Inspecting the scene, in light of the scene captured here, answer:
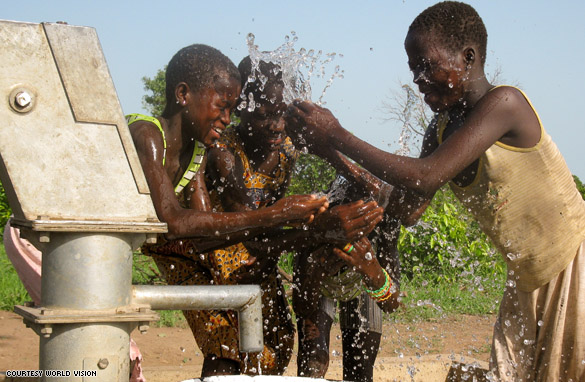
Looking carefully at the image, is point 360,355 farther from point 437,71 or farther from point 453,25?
point 453,25

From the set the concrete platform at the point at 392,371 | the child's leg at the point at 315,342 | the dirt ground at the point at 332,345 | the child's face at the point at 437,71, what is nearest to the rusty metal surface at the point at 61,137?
the child's face at the point at 437,71

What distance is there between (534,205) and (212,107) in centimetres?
150

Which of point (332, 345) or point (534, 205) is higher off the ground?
point (534, 205)

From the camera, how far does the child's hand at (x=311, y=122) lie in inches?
107

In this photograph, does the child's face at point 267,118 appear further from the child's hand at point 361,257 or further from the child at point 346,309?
the child's hand at point 361,257

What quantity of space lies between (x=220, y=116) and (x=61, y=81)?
1949 millimetres

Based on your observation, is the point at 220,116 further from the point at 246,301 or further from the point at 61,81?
the point at 61,81

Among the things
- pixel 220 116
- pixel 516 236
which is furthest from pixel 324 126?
pixel 516 236

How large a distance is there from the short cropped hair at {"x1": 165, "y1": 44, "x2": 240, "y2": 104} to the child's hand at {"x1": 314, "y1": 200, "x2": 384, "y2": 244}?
799 millimetres

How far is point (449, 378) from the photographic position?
10.9 feet

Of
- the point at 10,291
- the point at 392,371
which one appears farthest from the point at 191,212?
the point at 10,291

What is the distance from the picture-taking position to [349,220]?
298cm

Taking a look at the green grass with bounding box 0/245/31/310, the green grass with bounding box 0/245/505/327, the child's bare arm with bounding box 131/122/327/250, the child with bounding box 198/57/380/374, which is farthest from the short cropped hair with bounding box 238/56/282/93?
the green grass with bounding box 0/245/31/310

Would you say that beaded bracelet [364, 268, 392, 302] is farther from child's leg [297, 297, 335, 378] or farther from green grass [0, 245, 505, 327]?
green grass [0, 245, 505, 327]
